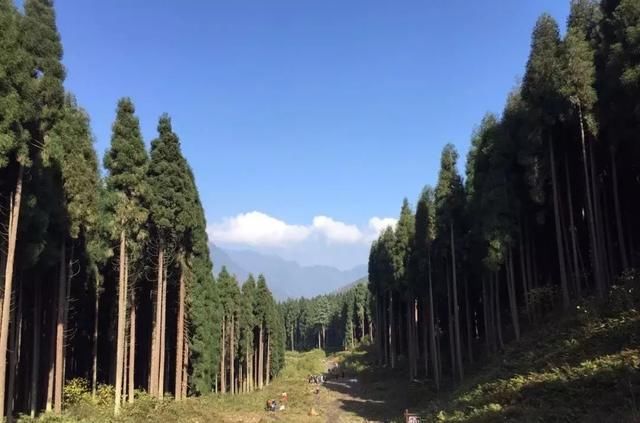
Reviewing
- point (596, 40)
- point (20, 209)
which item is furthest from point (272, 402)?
point (596, 40)

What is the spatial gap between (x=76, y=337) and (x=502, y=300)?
28.8 metres

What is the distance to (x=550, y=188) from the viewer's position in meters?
27.5

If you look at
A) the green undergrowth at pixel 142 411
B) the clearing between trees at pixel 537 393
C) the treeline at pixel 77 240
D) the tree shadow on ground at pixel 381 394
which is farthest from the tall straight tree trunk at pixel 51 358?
the tree shadow on ground at pixel 381 394

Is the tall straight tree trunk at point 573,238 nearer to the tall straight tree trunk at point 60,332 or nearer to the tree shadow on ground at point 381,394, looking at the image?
the tree shadow on ground at point 381,394

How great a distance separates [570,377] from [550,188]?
1486cm

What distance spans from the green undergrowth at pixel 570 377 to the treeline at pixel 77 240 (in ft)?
45.1

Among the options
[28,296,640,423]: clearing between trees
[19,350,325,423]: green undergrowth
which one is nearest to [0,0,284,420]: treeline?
[19,350,325,423]: green undergrowth

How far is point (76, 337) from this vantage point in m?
31.2

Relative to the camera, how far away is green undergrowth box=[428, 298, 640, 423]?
12.1m

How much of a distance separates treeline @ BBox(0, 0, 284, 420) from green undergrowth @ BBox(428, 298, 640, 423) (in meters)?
13.8

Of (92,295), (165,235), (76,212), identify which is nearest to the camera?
(76,212)

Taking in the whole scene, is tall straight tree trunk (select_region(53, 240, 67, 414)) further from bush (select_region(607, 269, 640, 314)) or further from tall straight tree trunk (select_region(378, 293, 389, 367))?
tall straight tree trunk (select_region(378, 293, 389, 367))

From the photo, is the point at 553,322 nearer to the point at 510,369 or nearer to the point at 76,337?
the point at 510,369

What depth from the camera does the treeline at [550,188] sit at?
21094mm
